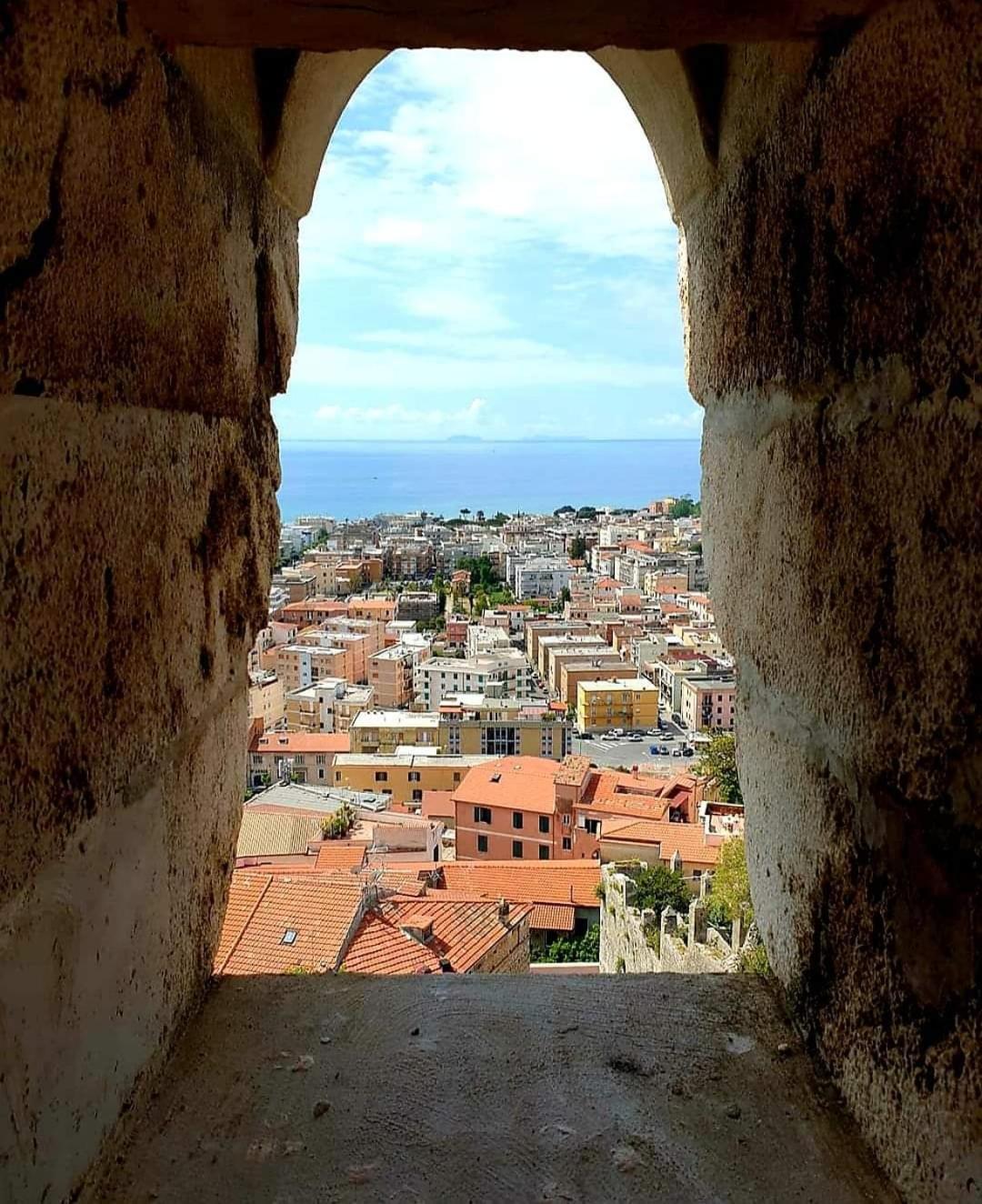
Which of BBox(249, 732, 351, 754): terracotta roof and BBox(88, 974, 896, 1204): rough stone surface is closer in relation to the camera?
BBox(88, 974, 896, 1204): rough stone surface

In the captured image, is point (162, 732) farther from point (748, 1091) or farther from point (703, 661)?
point (703, 661)

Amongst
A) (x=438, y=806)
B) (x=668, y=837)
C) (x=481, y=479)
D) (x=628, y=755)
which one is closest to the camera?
(x=668, y=837)

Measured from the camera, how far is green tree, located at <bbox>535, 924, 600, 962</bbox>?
1333 cm

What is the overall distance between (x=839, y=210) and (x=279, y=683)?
3387cm

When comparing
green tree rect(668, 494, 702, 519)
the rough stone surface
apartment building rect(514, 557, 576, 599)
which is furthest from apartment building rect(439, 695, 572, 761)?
green tree rect(668, 494, 702, 519)

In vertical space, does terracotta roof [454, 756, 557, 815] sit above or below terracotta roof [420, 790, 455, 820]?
above

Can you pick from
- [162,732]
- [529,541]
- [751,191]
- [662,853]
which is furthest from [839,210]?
[529,541]

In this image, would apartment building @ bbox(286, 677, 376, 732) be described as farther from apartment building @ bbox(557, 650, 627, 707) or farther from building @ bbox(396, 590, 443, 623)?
building @ bbox(396, 590, 443, 623)

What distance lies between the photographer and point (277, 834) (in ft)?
55.1

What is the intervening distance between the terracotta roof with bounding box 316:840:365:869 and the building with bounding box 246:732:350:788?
9178 mm

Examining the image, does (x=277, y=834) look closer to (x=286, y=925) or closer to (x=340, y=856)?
(x=340, y=856)

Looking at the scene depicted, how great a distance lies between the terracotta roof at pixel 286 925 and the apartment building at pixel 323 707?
24.0 meters

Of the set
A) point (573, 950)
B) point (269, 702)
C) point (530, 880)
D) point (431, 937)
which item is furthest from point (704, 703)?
point (431, 937)

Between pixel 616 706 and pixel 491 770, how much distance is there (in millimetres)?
10056
